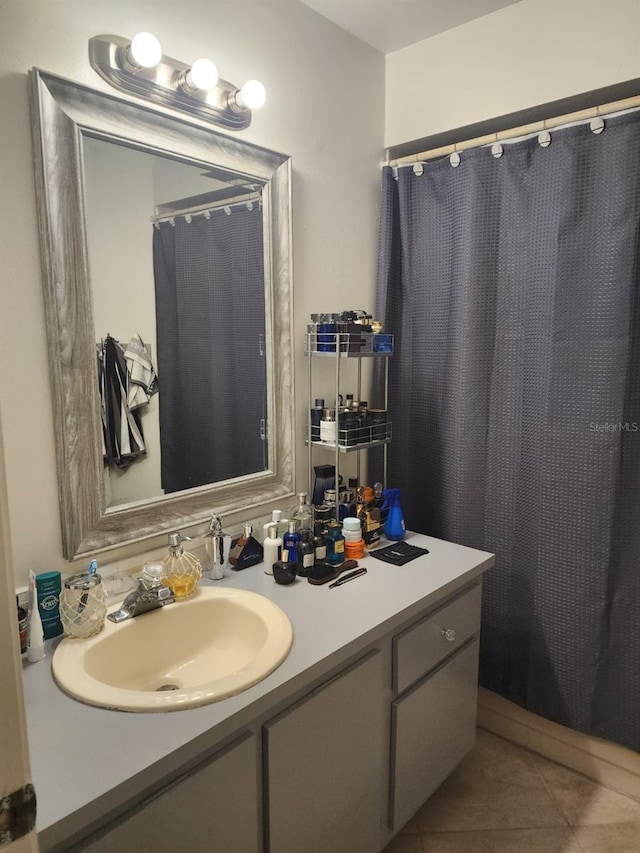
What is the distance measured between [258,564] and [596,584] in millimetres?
1048

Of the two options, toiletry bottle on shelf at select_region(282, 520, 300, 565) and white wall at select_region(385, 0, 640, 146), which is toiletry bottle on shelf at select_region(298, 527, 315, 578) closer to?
toiletry bottle on shelf at select_region(282, 520, 300, 565)

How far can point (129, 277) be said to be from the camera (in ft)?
4.56

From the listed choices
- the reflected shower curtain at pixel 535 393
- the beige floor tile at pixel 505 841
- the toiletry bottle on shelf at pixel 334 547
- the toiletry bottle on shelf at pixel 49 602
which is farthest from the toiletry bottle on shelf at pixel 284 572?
the beige floor tile at pixel 505 841

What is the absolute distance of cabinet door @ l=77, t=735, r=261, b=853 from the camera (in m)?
0.88

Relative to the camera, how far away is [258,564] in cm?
165

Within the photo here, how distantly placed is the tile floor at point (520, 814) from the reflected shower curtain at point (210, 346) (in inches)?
46.7

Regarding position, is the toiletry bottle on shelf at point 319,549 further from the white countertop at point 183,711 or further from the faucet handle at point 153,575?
the faucet handle at point 153,575

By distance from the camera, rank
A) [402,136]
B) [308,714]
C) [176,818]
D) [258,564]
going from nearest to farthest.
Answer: [176,818], [308,714], [258,564], [402,136]

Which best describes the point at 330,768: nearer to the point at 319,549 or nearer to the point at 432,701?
the point at 432,701

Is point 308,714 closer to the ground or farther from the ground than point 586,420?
closer to the ground

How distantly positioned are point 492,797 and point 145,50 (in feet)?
7.37

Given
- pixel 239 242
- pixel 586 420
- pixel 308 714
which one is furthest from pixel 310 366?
pixel 308 714

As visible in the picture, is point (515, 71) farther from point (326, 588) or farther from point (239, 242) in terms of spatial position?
point (326, 588)

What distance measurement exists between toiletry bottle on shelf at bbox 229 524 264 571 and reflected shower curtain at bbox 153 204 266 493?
186mm
